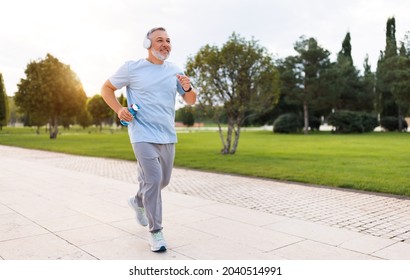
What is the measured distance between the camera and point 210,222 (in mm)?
5414

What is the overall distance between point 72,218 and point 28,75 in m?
37.2

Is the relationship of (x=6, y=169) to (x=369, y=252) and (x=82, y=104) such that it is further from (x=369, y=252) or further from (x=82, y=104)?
(x=82, y=104)

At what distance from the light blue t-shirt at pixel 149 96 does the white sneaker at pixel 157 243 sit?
0.94m

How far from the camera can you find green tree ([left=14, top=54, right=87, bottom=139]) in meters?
37.8

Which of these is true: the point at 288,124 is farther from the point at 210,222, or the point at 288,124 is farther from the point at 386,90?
the point at 210,222

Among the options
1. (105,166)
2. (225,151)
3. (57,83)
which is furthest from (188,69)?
(57,83)

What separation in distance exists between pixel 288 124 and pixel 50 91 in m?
26.1

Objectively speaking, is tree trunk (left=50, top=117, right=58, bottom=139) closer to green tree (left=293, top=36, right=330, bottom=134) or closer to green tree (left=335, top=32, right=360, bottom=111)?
green tree (left=293, top=36, right=330, bottom=134)

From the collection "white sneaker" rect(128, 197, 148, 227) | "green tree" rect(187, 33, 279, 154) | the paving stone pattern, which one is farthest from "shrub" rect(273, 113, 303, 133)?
"white sneaker" rect(128, 197, 148, 227)

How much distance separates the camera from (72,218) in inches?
221

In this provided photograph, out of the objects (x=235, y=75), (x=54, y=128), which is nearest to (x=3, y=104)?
(x=54, y=128)

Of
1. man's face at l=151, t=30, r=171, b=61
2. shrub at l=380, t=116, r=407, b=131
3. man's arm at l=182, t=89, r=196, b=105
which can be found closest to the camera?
man's face at l=151, t=30, r=171, b=61

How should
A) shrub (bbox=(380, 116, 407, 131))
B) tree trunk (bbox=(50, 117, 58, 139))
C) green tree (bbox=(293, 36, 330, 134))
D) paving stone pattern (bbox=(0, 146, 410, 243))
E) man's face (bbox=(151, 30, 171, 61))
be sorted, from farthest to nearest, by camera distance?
1. shrub (bbox=(380, 116, 407, 131))
2. green tree (bbox=(293, 36, 330, 134))
3. tree trunk (bbox=(50, 117, 58, 139))
4. paving stone pattern (bbox=(0, 146, 410, 243))
5. man's face (bbox=(151, 30, 171, 61))

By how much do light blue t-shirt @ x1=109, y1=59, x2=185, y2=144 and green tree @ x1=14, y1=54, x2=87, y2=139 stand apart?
35.5m
